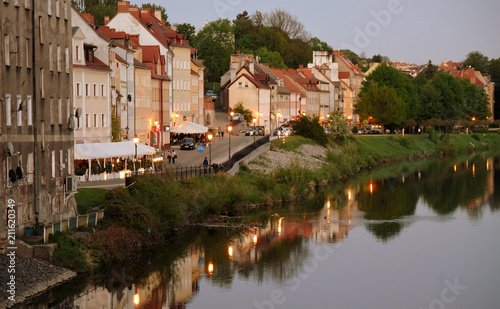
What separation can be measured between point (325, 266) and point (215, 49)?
286ft

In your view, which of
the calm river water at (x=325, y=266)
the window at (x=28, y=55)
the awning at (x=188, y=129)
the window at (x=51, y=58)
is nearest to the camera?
the calm river water at (x=325, y=266)

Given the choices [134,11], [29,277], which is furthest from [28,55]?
[134,11]

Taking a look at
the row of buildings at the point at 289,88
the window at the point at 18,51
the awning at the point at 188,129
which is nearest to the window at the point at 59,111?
the window at the point at 18,51

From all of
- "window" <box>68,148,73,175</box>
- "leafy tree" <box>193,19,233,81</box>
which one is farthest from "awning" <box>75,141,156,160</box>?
"leafy tree" <box>193,19,233,81</box>

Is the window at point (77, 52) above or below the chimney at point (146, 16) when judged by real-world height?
below

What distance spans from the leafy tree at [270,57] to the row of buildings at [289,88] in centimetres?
293

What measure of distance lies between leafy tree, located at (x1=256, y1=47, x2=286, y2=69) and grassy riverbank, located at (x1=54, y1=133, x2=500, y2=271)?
2006 inches

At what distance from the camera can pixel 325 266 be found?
3697 centimetres

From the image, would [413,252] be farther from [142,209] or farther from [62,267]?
[62,267]

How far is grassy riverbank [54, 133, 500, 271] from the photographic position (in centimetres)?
3416

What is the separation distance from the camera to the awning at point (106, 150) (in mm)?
43828

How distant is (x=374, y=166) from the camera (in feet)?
284

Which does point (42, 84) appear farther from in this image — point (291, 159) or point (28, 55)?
point (291, 159)

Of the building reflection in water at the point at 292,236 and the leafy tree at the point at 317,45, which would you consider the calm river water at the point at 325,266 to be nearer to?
the building reflection in water at the point at 292,236
